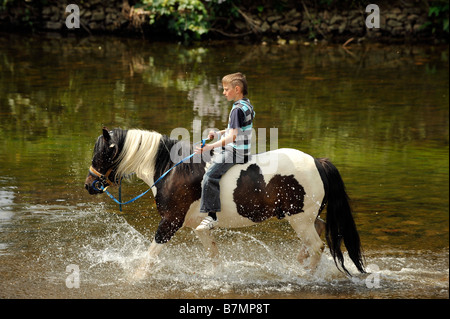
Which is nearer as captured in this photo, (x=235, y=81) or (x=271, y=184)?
(x=235, y=81)

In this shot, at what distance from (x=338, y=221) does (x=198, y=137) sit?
4.56 meters

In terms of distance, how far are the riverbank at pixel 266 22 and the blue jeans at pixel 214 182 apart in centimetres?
1390

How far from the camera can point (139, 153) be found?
16.9ft

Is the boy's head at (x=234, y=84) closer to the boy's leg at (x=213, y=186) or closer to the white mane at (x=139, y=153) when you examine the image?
the boy's leg at (x=213, y=186)

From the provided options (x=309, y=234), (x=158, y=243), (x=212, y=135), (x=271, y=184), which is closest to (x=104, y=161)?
(x=158, y=243)

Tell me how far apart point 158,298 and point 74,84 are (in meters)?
9.41

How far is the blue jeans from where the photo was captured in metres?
5.00

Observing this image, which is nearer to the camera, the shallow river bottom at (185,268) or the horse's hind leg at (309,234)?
the shallow river bottom at (185,268)

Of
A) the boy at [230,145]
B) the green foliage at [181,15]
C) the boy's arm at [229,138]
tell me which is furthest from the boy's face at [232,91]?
the green foliage at [181,15]

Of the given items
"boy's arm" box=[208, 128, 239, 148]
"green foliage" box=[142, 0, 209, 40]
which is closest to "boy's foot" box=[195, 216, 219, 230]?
"boy's arm" box=[208, 128, 239, 148]

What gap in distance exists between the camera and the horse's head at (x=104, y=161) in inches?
201

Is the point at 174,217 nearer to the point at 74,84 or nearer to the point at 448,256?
the point at 448,256

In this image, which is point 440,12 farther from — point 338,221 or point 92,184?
point 92,184

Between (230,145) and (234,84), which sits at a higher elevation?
(234,84)
